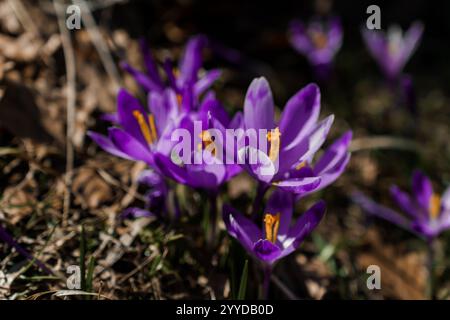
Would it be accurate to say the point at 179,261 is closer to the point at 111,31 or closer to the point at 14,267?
the point at 14,267

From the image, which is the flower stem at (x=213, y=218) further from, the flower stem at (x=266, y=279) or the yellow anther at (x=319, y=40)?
the yellow anther at (x=319, y=40)

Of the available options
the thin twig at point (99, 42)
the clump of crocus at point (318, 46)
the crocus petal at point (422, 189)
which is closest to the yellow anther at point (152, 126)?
the thin twig at point (99, 42)

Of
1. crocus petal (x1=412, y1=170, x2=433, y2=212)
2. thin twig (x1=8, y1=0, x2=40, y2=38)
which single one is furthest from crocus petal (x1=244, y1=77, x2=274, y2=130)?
thin twig (x1=8, y1=0, x2=40, y2=38)

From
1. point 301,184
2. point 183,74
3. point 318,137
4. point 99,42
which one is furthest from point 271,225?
point 99,42

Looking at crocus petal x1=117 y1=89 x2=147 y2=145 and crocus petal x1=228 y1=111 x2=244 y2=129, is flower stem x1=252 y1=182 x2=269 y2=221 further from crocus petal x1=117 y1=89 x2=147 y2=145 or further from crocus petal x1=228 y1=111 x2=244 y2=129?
crocus petal x1=117 y1=89 x2=147 y2=145

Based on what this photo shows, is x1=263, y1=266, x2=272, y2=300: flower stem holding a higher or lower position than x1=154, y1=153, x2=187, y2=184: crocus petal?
lower

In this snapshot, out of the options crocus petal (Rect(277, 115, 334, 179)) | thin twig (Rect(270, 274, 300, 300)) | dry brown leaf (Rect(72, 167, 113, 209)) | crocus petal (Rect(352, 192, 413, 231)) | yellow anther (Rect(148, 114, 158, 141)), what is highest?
yellow anther (Rect(148, 114, 158, 141))

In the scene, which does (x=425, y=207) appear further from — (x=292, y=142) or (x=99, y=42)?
(x=99, y=42)
